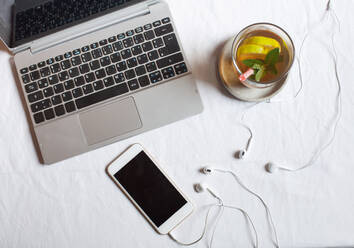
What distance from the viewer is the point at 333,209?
0.59 meters

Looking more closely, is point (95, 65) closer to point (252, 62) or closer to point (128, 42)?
point (128, 42)

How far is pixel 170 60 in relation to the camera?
0.60 metres

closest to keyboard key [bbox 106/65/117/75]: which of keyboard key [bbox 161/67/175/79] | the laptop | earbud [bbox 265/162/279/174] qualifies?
the laptop

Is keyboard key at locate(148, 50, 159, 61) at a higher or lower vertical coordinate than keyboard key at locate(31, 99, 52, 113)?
higher

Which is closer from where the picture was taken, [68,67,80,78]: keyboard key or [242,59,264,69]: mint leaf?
[242,59,264,69]: mint leaf

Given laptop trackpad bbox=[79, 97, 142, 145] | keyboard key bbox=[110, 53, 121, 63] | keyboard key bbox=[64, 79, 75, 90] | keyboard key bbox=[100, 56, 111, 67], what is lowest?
laptop trackpad bbox=[79, 97, 142, 145]

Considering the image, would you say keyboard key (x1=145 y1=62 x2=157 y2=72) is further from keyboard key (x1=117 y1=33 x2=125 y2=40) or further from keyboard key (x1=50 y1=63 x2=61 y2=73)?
keyboard key (x1=50 y1=63 x2=61 y2=73)

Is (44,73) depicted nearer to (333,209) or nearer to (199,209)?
(199,209)

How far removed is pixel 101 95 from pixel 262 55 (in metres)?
0.33

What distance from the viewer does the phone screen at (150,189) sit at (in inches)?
23.9

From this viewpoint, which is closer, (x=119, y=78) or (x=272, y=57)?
(x=272, y=57)

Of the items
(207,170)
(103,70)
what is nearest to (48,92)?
(103,70)

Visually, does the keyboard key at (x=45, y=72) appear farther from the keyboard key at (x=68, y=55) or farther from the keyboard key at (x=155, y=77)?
the keyboard key at (x=155, y=77)

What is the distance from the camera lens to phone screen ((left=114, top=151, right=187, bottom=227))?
0.61 metres
